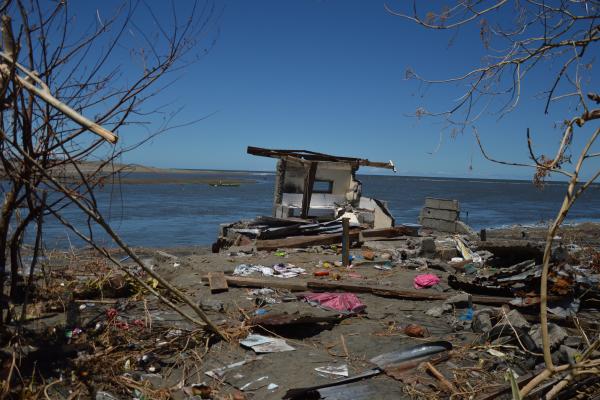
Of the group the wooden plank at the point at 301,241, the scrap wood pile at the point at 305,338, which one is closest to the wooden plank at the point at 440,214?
the wooden plank at the point at 301,241

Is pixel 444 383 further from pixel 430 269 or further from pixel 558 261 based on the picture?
pixel 430 269

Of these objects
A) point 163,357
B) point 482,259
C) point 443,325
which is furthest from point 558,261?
point 163,357

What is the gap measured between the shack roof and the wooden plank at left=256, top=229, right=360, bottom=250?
10.0 feet

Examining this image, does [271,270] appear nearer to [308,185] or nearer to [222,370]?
[222,370]

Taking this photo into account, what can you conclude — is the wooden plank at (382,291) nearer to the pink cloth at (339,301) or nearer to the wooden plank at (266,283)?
the wooden plank at (266,283)

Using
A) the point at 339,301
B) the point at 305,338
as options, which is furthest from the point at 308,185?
the point at 305,338

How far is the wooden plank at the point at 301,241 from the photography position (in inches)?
423

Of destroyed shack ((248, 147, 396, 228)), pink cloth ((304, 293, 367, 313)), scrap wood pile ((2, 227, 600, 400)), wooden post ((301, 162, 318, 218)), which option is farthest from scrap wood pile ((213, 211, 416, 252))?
pink cloth ((304, 293, 367, 313))

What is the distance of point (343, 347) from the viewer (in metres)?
4.64

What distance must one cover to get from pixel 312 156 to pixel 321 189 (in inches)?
105

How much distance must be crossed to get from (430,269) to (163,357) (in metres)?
5.80

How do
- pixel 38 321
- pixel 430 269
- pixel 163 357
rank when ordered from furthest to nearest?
pixel 430 269
pixel 38 321
pixel 163 357

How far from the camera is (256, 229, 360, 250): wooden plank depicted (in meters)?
10.8

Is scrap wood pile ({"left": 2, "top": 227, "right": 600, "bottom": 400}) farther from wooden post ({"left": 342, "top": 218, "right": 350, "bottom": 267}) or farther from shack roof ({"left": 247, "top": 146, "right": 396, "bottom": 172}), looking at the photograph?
shack roof ({"left": 247, "top": 146, "right": 396, "bottom": 172})
